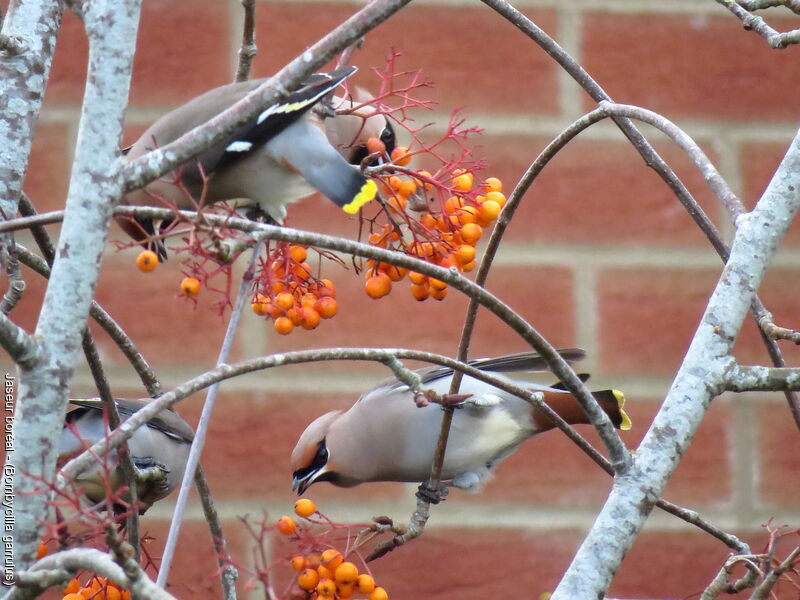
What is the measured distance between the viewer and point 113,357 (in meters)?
1.34

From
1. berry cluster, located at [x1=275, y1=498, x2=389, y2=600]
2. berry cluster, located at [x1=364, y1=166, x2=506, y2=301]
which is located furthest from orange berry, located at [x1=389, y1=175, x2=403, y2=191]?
berry cluster, located at [x1=275, y1=498, x2=389, y2=600]

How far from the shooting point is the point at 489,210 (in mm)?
754

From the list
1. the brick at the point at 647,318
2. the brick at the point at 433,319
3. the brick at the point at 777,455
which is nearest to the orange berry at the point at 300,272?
the brick at the point at 433,319

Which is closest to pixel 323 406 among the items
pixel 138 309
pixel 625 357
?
pixel 138 309

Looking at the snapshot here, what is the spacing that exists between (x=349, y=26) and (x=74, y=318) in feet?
0.50

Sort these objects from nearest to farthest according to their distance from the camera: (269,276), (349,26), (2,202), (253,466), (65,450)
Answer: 1. (349,26)
2. (2,202)
3. (269,276)
4. (65,450)
5. (253,466)

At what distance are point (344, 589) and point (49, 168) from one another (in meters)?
0.79

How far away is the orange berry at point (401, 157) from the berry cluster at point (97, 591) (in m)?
0.31

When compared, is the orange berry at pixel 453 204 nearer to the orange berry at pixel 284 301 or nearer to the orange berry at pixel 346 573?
the orange berry at pixel 284 301

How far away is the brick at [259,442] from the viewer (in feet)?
4.33

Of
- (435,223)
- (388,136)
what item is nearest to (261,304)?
(435,223)

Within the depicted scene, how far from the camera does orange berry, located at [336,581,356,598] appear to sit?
26.9 inches

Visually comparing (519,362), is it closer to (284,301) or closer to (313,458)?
(313,458)

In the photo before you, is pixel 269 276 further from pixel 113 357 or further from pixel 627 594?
pixel 627 594
